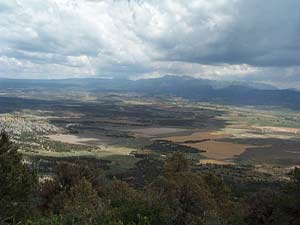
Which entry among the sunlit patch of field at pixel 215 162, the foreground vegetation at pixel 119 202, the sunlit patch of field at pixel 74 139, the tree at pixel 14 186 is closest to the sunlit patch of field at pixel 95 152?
the sunlit patch of field at pixel 74 139

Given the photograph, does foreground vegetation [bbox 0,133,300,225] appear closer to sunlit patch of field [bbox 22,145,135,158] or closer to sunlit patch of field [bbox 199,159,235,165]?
sunlit patch of field [bbox 199,159,235,165]

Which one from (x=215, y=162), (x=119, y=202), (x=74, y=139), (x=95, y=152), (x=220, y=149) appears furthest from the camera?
(x=74, y=139)

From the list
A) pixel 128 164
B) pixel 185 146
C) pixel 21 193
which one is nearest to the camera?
pixel 21 193

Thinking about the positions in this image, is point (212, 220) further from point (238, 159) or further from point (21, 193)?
point (238, 159)

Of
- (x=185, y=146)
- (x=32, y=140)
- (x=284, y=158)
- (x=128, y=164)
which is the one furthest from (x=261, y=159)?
(x=32, y=140)

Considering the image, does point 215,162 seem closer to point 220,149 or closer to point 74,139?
point 220,149

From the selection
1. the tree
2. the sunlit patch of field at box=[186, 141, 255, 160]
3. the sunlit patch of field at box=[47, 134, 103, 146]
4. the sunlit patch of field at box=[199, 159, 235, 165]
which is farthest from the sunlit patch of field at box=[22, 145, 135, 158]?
the tree

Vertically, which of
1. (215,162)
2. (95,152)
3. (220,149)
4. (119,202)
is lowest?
(95,152)

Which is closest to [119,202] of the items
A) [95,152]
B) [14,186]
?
[14,186]
